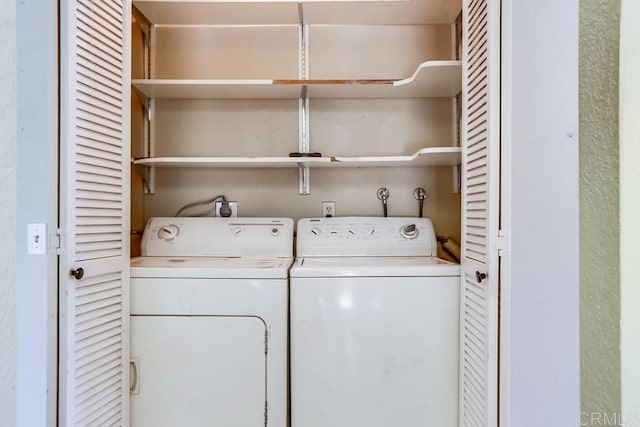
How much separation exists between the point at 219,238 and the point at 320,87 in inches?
36.9

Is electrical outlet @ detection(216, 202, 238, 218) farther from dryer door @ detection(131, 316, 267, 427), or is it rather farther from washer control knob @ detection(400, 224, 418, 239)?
washer control knob @ detection(400, 224, 418, 239)

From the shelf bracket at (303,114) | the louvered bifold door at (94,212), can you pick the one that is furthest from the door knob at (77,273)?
the shelf bracket at (303,114)

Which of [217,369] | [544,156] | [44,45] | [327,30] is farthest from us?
[327,30]

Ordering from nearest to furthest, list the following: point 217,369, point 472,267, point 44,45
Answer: point 44,45, point 472,267, point 217,369

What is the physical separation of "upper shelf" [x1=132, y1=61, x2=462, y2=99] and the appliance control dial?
722 mm

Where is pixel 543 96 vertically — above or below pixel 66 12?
below

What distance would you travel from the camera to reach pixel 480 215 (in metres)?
1.24

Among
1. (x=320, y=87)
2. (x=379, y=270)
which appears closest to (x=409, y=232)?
(x=379, y=270)

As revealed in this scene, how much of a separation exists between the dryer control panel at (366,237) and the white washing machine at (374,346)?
35cm

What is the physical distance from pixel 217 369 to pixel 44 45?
1269mm

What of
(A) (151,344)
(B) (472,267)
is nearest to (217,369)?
(A) (151,344)

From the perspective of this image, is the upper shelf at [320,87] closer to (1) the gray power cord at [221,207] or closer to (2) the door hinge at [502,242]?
(1) the gray power cord at [221,207]

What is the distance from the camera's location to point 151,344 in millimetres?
1456
